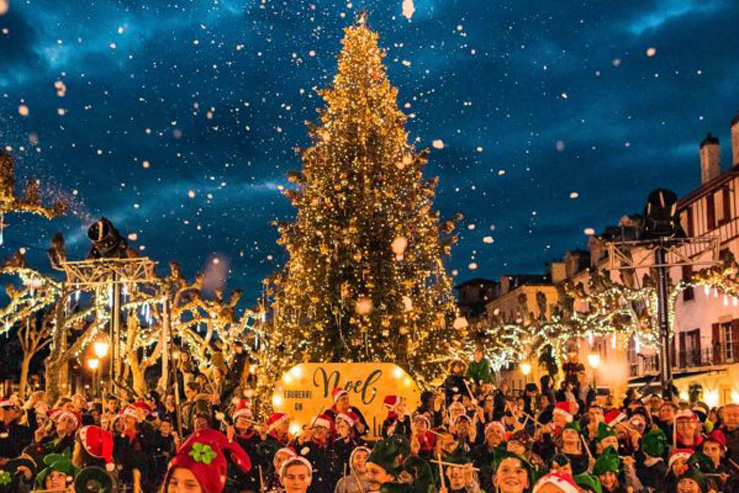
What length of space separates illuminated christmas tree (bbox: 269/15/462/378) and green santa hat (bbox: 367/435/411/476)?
15.5m

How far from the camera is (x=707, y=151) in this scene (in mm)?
35500

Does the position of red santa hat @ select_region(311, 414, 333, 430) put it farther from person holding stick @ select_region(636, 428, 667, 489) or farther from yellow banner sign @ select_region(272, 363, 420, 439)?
yellow banner sign @ select_region(272, 363, 420, 439)

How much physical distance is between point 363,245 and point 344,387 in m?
6.31

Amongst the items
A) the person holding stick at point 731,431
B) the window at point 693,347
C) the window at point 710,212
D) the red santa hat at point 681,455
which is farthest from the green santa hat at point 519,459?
the window at point 693,347

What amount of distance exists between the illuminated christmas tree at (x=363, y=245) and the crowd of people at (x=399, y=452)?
7.50 m

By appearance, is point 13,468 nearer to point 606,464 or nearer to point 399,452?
point 399,452

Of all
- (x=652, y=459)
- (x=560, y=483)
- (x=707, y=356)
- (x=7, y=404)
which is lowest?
(x=652, y=459)

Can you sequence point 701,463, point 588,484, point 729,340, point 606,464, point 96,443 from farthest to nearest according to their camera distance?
point 729,340 < point 96,443 < point 701,463 < point 606,464 < point 588,484

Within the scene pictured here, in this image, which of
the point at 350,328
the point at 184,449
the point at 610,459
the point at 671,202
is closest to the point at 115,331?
the point at 350,328

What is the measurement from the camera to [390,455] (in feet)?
24.0

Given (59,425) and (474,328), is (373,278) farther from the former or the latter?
(474,328)

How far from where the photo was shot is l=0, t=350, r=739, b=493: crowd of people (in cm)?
683

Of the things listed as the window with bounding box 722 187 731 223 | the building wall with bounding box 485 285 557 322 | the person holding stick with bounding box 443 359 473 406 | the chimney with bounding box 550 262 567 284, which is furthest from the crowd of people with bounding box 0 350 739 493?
the building wall with bounding box 485 285 557 322

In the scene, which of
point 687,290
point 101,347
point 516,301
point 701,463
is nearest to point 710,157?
point 687,290
